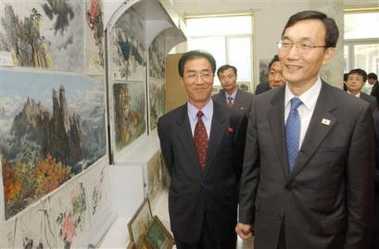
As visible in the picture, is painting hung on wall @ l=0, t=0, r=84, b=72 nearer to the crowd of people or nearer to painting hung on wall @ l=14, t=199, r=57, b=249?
painting hung on wall @ l=14, t=199, r=57, b=249

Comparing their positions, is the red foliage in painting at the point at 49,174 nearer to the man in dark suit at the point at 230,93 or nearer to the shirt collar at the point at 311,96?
the shirt collar at the point at 311,96

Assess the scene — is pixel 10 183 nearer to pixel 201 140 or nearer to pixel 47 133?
pixel 47 133

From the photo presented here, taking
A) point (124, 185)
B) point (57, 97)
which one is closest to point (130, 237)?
point (124, 185)

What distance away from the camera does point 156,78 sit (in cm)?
514

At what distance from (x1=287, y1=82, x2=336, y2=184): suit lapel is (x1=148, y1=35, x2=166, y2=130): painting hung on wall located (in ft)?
10.2

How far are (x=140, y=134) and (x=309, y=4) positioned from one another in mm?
6056

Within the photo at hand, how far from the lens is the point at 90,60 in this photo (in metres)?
2.47

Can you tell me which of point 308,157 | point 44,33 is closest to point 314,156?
point 308,157

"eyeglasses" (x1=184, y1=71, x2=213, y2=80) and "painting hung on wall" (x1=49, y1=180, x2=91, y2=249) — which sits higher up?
"eyeglasses" (x1=184, y1=71, x2=213, y2=80)

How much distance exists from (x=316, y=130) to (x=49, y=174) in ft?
4.08

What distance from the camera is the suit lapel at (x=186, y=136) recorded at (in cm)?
226

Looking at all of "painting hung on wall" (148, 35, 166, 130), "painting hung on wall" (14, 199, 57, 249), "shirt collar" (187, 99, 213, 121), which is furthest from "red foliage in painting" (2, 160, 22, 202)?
"painting hung on wall" (148, 35, 166, 130)

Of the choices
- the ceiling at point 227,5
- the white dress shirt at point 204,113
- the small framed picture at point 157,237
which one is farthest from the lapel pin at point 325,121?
the ceiling at point 227,5

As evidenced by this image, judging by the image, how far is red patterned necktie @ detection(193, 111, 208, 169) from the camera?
227cm
